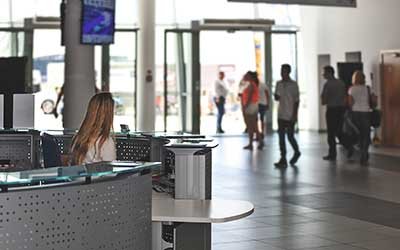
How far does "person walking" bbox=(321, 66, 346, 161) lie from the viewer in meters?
12.1

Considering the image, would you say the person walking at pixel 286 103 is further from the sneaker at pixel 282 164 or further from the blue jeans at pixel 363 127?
the blue jeans at pixel 363 127

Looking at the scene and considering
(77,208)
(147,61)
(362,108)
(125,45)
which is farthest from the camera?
(125,45)

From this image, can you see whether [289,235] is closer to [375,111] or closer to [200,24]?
[375,111]

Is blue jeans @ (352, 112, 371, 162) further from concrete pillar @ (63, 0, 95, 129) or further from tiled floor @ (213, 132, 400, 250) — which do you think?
concrete pillar @ (63, 0, 95, 129)

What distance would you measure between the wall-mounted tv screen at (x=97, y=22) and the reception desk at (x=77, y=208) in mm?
6515

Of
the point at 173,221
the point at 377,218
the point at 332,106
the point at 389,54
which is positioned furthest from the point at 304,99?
the point at 173,221

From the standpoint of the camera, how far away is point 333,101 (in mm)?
12156

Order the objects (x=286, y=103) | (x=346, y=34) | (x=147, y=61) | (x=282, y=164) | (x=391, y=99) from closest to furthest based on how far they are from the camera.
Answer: (x=286, y=103), (x=282, y=164), (x=391, y=99), (x=346, y=34), (x=147, y=61)

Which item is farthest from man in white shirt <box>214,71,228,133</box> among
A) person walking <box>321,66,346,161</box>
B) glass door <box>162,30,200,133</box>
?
person walking <box>321,66,346,161</box>

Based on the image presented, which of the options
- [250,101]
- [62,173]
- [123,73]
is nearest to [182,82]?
[123,73]

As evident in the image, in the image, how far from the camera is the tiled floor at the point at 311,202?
5.96m

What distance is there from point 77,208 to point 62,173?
19 centimetres

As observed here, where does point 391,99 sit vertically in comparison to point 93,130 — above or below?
above

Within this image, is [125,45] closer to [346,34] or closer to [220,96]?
[220,96]
